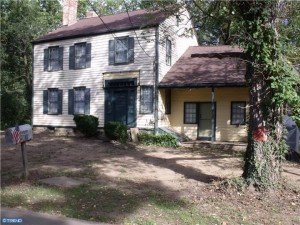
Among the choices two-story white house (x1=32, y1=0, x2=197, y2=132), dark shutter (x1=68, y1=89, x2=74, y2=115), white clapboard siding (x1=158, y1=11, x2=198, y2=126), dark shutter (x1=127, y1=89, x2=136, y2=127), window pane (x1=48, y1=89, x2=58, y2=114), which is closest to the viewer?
white clapboard siding (x1=158, y1=11, x2=198, y2=126)

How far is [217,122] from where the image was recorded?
A: 19.6m

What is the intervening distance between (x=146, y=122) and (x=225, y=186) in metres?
11.3

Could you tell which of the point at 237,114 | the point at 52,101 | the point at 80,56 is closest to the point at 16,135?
the point at 237,114

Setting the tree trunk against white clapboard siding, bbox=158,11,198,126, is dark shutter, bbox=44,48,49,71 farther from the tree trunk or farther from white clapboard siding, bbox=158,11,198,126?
the tree trunk

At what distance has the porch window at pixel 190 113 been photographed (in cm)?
2023

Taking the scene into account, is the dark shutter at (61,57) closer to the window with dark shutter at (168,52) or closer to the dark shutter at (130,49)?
the dark shutter at (130,49)

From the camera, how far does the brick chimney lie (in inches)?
1004

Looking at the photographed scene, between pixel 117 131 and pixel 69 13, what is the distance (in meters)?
11.4

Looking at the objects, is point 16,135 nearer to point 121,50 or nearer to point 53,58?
point 121,50

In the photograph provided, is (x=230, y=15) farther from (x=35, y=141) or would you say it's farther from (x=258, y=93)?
(x=35, y=141)

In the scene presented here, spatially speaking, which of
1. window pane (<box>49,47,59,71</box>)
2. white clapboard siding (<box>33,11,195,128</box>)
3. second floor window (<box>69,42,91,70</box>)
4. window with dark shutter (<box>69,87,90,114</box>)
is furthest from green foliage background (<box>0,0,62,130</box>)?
window with dark shutter (<box>69,87,90,114</box>)

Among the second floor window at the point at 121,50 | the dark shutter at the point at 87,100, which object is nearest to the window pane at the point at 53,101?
the dark shutter at the point at 87,100

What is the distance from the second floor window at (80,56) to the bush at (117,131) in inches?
183

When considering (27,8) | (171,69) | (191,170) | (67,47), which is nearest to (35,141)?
(67,47)
